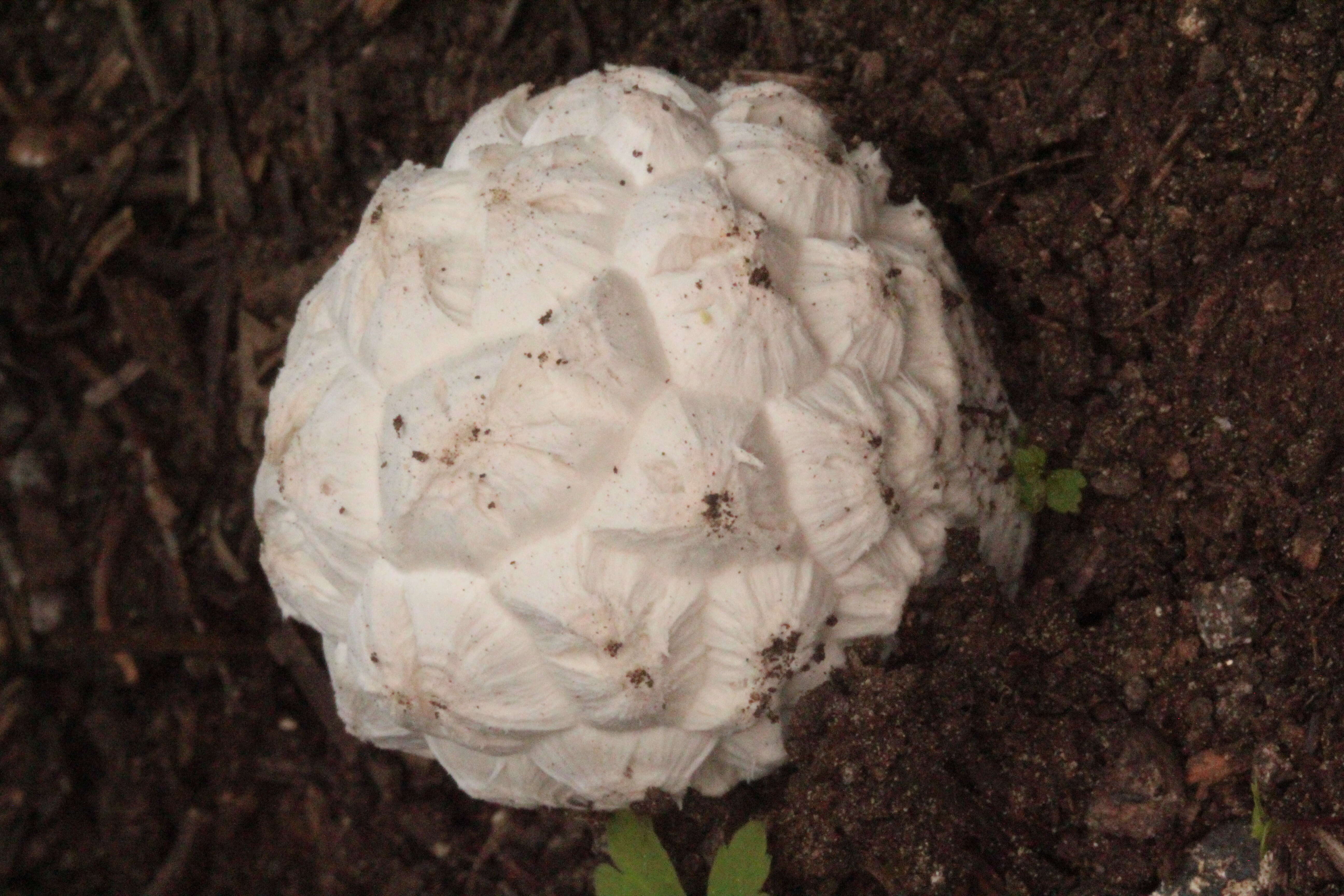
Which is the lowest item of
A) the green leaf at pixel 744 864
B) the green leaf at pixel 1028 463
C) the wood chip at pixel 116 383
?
the wood chip at pixel 116 383

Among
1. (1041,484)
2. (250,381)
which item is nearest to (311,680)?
(250,381)

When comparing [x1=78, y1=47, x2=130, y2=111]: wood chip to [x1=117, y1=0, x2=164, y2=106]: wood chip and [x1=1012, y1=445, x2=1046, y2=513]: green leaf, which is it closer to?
[x1=117, y1=0, x2=164, y2=106]: wood chip

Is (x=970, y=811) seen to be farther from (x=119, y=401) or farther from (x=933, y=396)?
(x=119, y=401)

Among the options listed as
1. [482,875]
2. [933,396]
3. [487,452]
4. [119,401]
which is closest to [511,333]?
[487,452]

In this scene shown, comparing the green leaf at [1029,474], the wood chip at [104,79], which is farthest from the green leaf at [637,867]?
the wood chip at [104,79]

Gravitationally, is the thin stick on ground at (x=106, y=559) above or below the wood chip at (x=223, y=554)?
below

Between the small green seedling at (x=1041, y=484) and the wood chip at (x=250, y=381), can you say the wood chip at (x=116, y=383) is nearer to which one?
the wood chip at (x=250, y=381)
